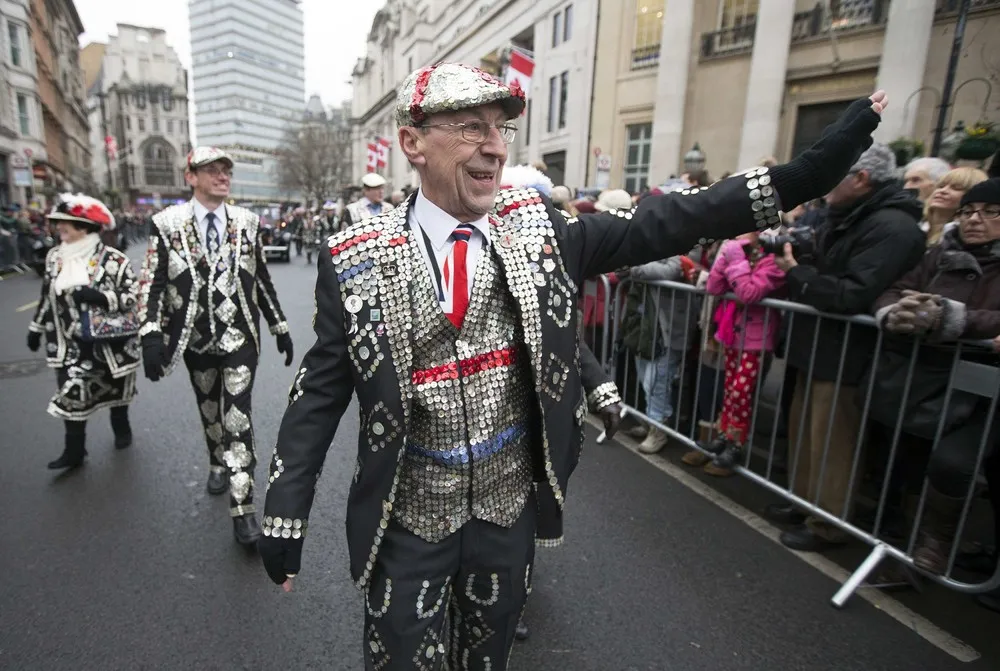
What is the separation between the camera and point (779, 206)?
147 centimetres

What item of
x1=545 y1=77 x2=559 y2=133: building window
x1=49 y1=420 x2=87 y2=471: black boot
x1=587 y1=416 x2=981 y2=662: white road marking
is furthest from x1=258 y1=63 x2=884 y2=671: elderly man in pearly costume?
x1=545 y1=77 x2=559 y2=133: building window

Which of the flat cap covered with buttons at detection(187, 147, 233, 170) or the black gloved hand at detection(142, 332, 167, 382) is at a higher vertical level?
the flat cap covered with buttons at detection(187, 147, 233, 170)

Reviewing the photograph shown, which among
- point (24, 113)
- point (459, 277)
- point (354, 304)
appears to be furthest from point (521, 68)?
point (24, 113)

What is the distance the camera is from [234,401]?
3.44 meters

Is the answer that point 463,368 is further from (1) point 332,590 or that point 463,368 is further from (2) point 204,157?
(2) point 204,157

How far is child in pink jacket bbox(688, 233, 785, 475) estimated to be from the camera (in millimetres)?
3900

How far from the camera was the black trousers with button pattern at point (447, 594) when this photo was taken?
158 cm

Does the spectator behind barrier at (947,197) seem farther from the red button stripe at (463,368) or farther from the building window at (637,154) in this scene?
the building window at (637,154)

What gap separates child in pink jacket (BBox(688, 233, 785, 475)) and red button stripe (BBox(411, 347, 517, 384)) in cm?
282

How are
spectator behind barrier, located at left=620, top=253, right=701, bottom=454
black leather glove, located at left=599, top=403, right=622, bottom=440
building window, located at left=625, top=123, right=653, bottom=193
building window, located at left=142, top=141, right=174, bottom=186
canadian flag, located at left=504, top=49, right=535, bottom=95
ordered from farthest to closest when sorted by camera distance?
building window, located at left=142, top=141, right=174, bottom=186
building window, located at left=625, top=123, right=653, bottom=193
canadian flag, located at left=504, top=49, right=535, bottom=95
spectator behind barrier, located at left=620, top=253, right=701, bottom=454
black leather glove, located at left=599, top=403, right=622, bottom=440

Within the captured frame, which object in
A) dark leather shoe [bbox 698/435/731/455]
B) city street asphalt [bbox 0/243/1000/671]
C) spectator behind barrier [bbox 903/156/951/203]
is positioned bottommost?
city street asphalt [bbox 0/243/1000/671]

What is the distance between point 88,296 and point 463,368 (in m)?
3.86

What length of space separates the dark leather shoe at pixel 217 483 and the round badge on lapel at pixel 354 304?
9.94ft

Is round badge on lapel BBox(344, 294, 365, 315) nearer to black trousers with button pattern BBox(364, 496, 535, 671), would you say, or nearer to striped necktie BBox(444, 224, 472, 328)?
striped necktie BBox(444, 224, 472, 328)
